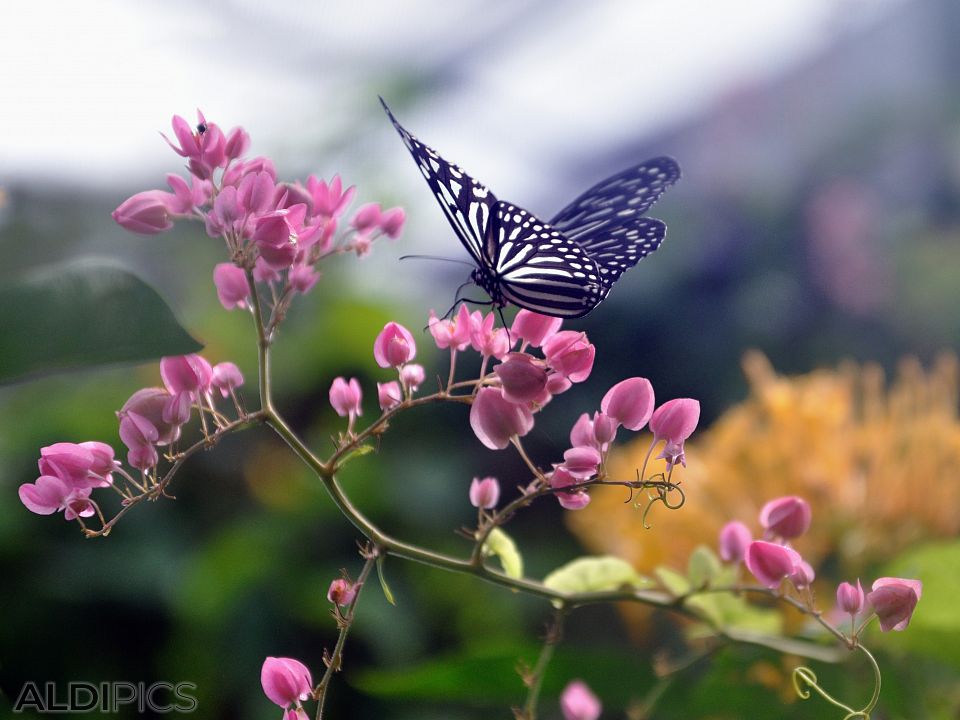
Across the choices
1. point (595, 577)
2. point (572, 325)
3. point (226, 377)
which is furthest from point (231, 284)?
point (572, 325)

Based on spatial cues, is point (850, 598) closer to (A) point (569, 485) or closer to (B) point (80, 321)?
(A) point (569, 485)

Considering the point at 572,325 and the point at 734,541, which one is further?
the point at 572,325

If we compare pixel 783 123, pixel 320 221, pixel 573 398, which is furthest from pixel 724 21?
pixel 320 221

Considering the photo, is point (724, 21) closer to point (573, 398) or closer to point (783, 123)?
point (783, 123)

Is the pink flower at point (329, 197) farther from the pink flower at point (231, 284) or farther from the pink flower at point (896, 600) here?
the pink flower at point (896, 600)

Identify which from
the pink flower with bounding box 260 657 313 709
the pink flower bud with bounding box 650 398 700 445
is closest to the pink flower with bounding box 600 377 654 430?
the pink flower bud with bounding box 650 398 700 445

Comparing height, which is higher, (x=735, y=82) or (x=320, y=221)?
(x=320, y=221)

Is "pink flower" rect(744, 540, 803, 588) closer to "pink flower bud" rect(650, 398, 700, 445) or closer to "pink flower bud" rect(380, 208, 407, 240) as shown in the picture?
"pink flower bud" rect(650, 398, 700, 445)
